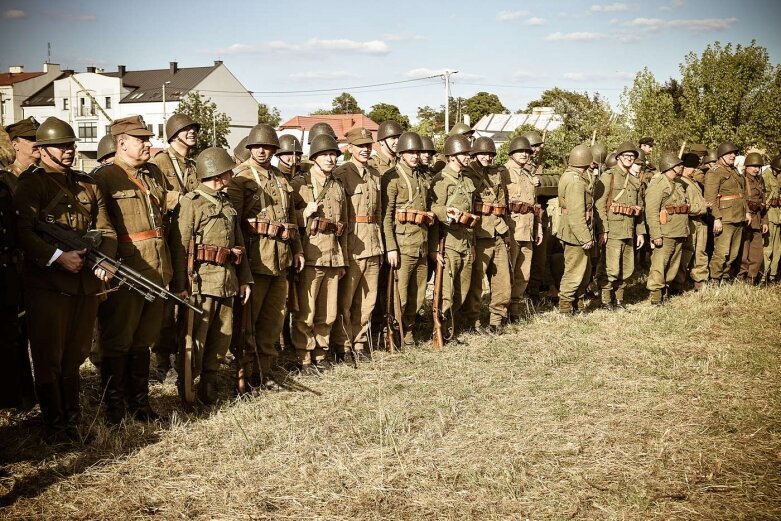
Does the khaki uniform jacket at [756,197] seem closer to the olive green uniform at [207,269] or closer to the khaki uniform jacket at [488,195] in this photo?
the khaki uniform jacket at [488,195]

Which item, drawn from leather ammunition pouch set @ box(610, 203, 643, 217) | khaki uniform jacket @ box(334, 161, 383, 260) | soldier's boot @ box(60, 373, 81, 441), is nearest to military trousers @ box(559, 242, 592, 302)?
leather ammunition pouch set @ box(610, 203, 643, 217)

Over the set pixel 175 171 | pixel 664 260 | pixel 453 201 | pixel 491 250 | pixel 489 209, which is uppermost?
pixel 175 171

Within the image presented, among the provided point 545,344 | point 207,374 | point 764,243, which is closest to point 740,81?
Result: point 764,243

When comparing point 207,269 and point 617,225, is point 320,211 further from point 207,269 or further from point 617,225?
point 617,225

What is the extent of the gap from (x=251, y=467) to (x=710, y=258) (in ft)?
30.5

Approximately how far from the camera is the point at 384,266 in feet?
26.8

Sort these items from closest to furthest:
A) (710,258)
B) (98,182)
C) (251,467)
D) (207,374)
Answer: (251,467) < (98,182) < (207,374) < (710,258)

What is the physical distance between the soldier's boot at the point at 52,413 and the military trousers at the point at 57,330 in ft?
0.19

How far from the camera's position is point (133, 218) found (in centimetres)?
570

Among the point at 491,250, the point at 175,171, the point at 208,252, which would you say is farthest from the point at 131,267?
the point at 491,250

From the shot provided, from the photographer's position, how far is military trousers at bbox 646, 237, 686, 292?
1044cm

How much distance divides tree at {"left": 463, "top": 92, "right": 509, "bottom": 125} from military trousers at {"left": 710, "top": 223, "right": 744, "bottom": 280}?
185 feet

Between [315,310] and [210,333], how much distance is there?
146 centimetres

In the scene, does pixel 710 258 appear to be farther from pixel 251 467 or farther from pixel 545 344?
pixel 251 467
